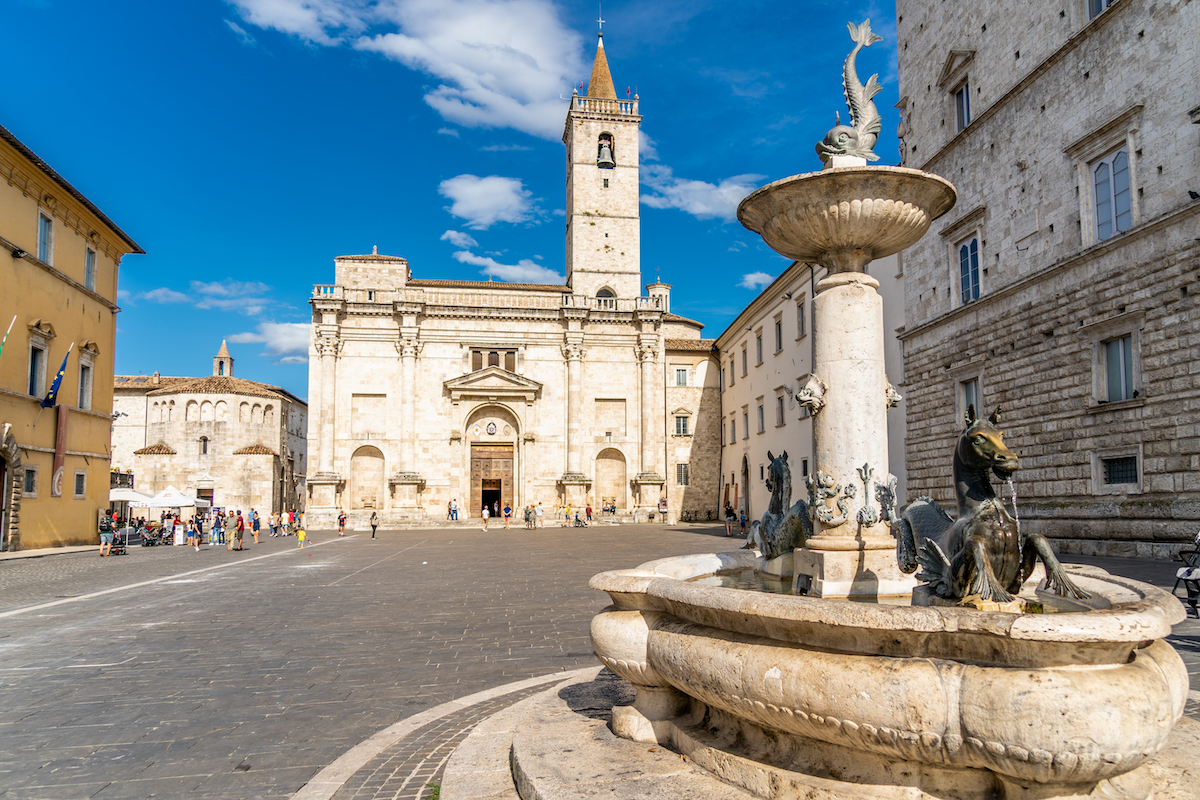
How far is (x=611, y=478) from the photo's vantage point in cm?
4153

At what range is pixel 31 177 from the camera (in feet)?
73.3

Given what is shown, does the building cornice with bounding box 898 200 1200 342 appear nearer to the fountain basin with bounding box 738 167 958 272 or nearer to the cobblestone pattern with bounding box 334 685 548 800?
the fountain basin with bounding box 738 167 958 272

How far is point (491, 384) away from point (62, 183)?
837 inches

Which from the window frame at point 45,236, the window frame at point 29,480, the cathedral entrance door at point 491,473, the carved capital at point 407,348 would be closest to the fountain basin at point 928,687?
the window frame at point 29,480

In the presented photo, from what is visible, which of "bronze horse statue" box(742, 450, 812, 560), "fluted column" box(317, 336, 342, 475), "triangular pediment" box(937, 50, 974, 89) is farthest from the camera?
"fluted column" box(317, 336, 342, 475)

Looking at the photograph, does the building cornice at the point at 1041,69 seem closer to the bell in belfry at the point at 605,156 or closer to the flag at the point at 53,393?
the flag at the point at 53,393

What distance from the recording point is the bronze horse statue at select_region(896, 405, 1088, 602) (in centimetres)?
346

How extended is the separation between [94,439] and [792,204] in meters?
28.9

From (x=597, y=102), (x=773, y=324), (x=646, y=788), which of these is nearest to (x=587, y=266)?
(x=597, y=102)

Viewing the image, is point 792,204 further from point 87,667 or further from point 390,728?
point 87,667

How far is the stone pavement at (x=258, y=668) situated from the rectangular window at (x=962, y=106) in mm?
11689

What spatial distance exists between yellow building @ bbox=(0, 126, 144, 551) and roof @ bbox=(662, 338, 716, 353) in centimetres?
2789

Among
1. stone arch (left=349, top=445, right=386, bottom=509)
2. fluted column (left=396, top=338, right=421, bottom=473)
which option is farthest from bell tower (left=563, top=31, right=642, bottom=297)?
stone arch (left=349, top=445, right=386, bottom=509)

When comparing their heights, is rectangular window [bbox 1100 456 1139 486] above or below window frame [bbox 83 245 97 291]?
below
